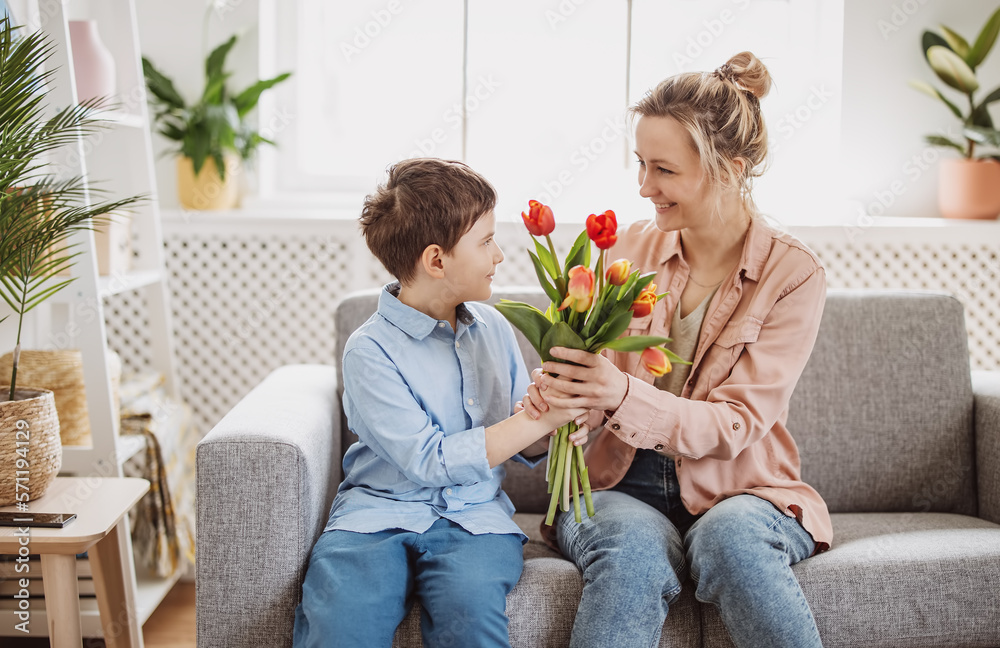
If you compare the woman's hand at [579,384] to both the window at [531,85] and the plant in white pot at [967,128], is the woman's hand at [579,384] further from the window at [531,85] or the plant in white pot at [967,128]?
the plant in white pot at [967,128]

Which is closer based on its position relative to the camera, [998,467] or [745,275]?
[745,275]

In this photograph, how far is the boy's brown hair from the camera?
4.66 feet

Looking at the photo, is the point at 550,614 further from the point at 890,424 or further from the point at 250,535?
the point at 890,424

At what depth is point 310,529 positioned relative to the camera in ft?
4.70

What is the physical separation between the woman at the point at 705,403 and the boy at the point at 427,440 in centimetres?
13

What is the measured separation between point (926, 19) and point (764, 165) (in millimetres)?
1636

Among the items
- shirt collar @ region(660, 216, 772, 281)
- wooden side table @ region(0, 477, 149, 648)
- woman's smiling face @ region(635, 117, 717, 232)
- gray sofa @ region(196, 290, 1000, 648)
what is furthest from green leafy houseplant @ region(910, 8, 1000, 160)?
wooden side table @ region(0, 477, 149, 648)

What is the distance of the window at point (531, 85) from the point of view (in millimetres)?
2859

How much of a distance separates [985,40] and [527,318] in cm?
214

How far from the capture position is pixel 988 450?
5.85 ft

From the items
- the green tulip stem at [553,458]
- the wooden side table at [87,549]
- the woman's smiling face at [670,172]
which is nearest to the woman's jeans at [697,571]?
the green tulip stem at [553,458]

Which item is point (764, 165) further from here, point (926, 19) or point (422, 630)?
point (926, 19)

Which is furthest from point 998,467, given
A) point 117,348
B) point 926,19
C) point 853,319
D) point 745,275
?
point 117,348

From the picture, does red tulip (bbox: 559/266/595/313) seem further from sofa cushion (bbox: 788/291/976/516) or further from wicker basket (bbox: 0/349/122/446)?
wicker basket (bbox: 0/349/122/446)
